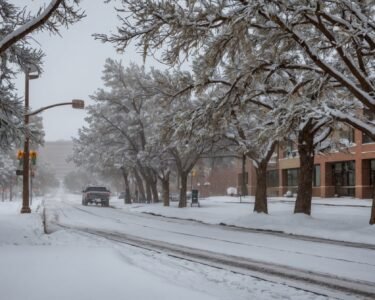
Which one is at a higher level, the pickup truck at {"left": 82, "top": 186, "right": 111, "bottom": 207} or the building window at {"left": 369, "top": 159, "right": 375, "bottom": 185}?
the building window at {"left": 369, "top": 159, "right": 375, "bottom": 185}

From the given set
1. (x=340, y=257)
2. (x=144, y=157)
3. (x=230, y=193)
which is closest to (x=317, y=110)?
(x=340, y=257)

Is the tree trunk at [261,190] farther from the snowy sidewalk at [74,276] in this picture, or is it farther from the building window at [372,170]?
the building window at [372,170]

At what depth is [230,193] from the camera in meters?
75.0

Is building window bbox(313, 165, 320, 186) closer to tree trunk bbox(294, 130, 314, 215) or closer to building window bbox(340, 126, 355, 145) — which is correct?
building window bbox(340, 126, 355, 145)

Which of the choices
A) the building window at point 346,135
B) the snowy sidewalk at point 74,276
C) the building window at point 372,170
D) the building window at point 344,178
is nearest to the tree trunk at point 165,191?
the building window at point 346,135

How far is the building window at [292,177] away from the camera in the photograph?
59.2 m

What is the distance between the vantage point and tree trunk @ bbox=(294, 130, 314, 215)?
20828 millimetres

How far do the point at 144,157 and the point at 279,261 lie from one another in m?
28.3

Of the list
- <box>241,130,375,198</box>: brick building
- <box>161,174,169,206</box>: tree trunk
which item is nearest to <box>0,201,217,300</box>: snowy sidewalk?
<box>241,130,375,198</box>: brick building

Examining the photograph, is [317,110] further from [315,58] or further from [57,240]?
[57,240]

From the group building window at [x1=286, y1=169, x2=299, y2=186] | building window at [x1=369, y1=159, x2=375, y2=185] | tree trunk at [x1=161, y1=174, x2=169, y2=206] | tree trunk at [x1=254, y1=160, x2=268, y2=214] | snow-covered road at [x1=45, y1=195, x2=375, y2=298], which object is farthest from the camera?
building window at [x1=286, y1=169, x2=299, y2=186]

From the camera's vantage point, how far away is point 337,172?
51.1 meters

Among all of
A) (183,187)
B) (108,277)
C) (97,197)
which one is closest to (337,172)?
(183,187)

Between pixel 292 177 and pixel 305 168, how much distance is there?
39994 mm
